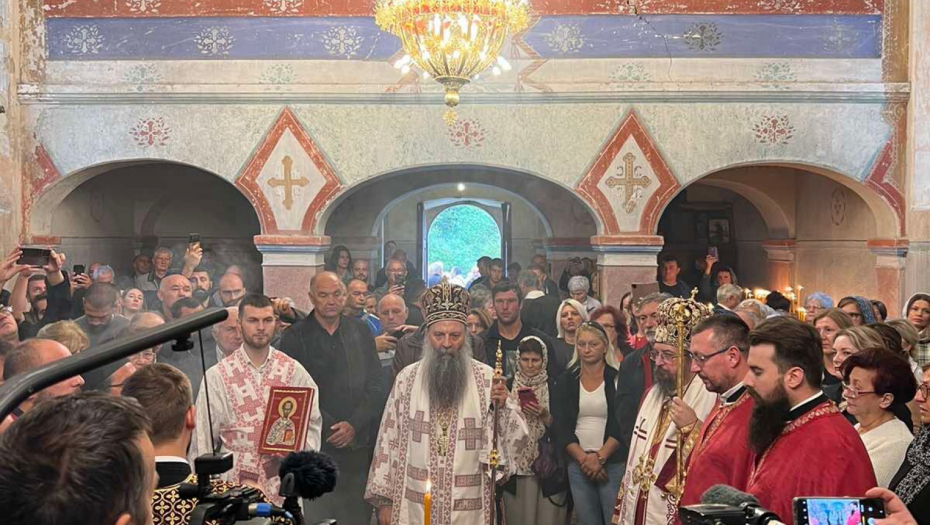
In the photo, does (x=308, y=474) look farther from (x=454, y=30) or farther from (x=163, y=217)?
(x=163, y=217)

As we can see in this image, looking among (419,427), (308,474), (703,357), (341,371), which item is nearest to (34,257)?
(341,371)

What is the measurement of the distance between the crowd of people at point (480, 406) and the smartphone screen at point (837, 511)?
280 millimetres

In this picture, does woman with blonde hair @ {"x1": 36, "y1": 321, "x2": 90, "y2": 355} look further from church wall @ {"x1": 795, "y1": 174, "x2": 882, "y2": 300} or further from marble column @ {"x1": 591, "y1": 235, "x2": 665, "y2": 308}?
church wall @ {"x1": 795, "y1": 174, "x2": 882, "y2": 300}

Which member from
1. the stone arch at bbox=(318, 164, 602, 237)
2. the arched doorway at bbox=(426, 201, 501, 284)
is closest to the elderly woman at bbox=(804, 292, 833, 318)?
the stone arch at bbox=(318, 164, 602, 237)

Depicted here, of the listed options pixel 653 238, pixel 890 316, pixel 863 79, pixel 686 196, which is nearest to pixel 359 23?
pixel 653 238

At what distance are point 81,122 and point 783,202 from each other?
30.4ft

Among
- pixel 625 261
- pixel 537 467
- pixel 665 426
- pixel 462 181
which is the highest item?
pixel 462 181

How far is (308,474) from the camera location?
2.25m

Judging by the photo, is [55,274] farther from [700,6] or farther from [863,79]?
[863,79]

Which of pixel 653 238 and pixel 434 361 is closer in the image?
pixel 434 361

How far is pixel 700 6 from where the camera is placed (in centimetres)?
1012

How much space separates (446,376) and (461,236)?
1644 cm

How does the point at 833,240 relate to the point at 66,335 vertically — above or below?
above

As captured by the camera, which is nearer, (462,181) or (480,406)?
(480,406)
